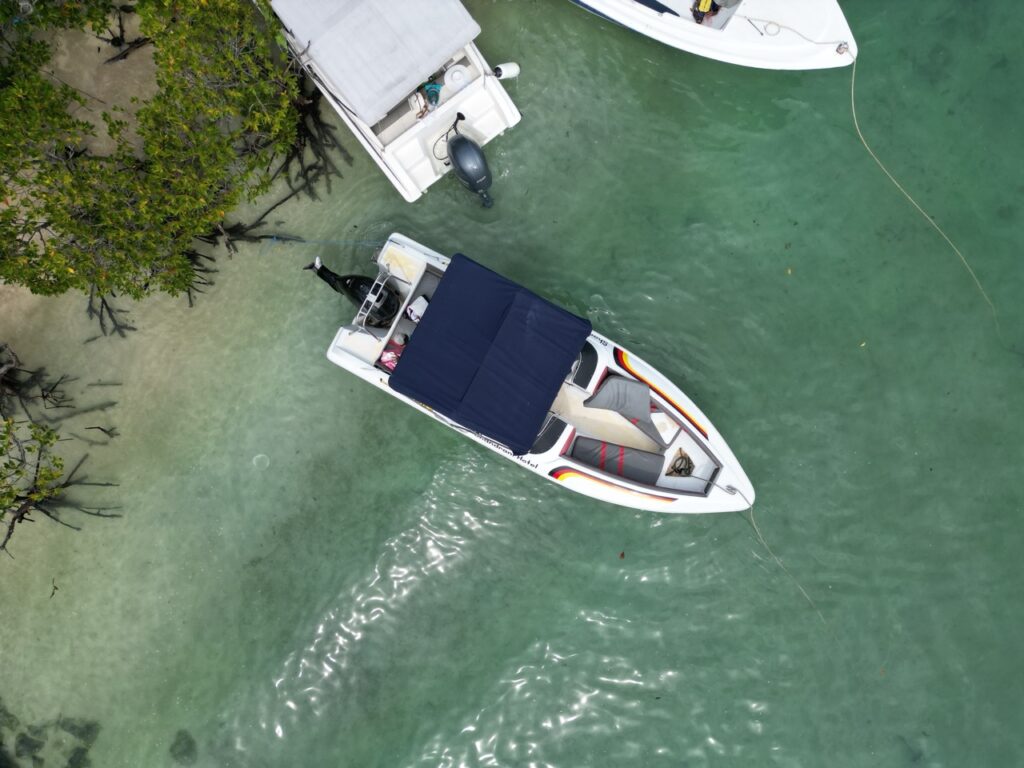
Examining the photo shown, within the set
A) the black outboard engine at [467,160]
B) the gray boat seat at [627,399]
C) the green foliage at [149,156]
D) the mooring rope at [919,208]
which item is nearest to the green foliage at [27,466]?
the green foliage at [149,156]

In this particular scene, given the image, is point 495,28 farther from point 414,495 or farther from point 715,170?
point 414,495

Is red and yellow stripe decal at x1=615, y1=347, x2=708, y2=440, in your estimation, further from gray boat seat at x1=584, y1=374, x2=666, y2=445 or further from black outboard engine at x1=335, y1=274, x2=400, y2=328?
black outboard engine at x1=335, y1=274, x2=400, y2=328

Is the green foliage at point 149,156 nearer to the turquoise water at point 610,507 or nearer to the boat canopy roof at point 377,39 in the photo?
the boat canopy roof at point 377,39

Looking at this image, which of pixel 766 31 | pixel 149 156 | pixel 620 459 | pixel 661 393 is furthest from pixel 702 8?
pixel 149 156

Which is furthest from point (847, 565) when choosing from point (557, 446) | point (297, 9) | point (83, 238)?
point (83, 238)

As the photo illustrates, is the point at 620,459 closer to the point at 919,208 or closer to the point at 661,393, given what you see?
the point at 661,393

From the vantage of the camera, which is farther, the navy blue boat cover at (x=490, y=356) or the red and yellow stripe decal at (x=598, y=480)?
the red and yellow stripe decal at (x=598, y=480)

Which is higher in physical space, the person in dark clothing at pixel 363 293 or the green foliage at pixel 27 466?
the person in dark clothing at pixel 363 293

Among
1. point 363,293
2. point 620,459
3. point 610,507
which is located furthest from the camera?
point 610,507
